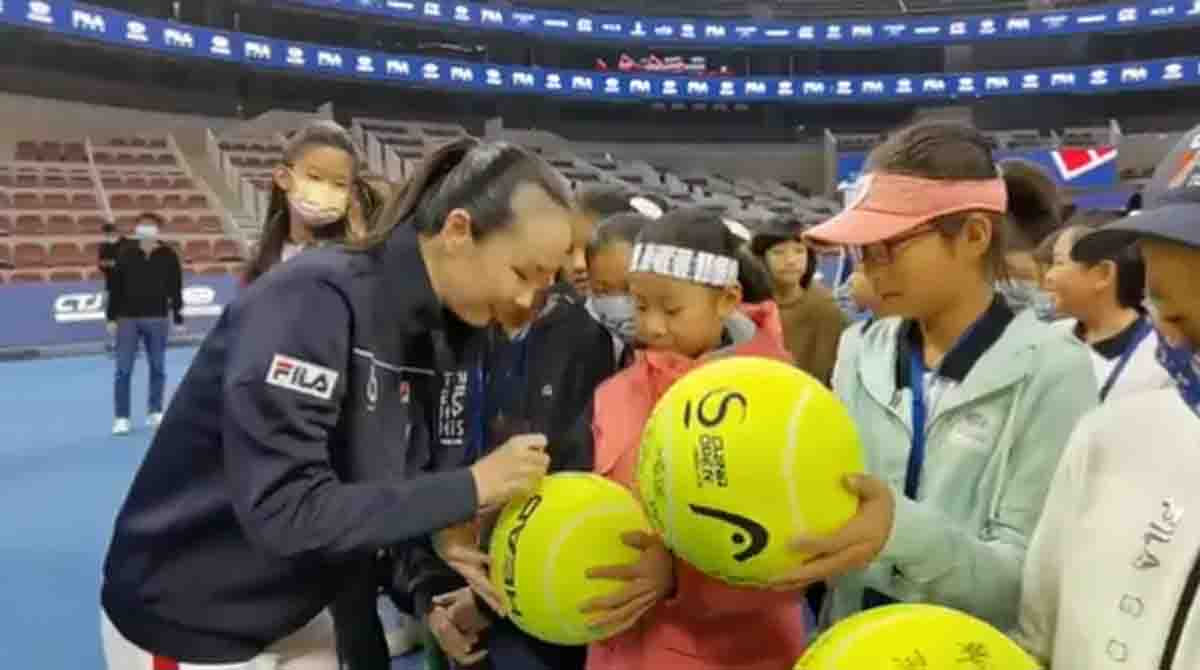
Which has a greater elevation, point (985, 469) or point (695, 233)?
point (695, 233)

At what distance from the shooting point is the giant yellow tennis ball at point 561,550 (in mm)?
1745

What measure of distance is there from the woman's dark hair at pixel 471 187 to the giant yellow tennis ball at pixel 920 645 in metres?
0.80

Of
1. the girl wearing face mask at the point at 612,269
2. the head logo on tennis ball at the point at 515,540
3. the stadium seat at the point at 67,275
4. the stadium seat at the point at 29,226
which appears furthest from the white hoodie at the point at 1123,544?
the stadium seat at the point at 29,226

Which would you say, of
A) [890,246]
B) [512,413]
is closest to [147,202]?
[512,413]

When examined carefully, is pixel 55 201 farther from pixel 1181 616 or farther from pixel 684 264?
pixel 1181 616

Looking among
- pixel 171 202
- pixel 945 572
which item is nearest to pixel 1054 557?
pixel 945 572

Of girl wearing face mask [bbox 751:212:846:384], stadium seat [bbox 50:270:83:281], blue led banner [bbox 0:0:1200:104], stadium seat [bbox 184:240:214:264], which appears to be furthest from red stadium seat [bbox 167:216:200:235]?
girl wearing face mask [bbox 751:212:846:384]

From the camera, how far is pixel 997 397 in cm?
160

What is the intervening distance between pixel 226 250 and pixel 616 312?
16.7 meters

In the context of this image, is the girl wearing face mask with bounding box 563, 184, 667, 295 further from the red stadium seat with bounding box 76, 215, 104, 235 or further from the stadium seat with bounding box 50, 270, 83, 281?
the red stadium seat with bounding box 76, 215, 104, 235

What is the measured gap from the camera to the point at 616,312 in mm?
3121

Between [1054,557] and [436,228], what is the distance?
1007 mm

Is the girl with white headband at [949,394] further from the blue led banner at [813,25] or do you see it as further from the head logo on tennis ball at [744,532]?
the blue led banner at [813,25]

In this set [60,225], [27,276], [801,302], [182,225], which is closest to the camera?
[801,302]
